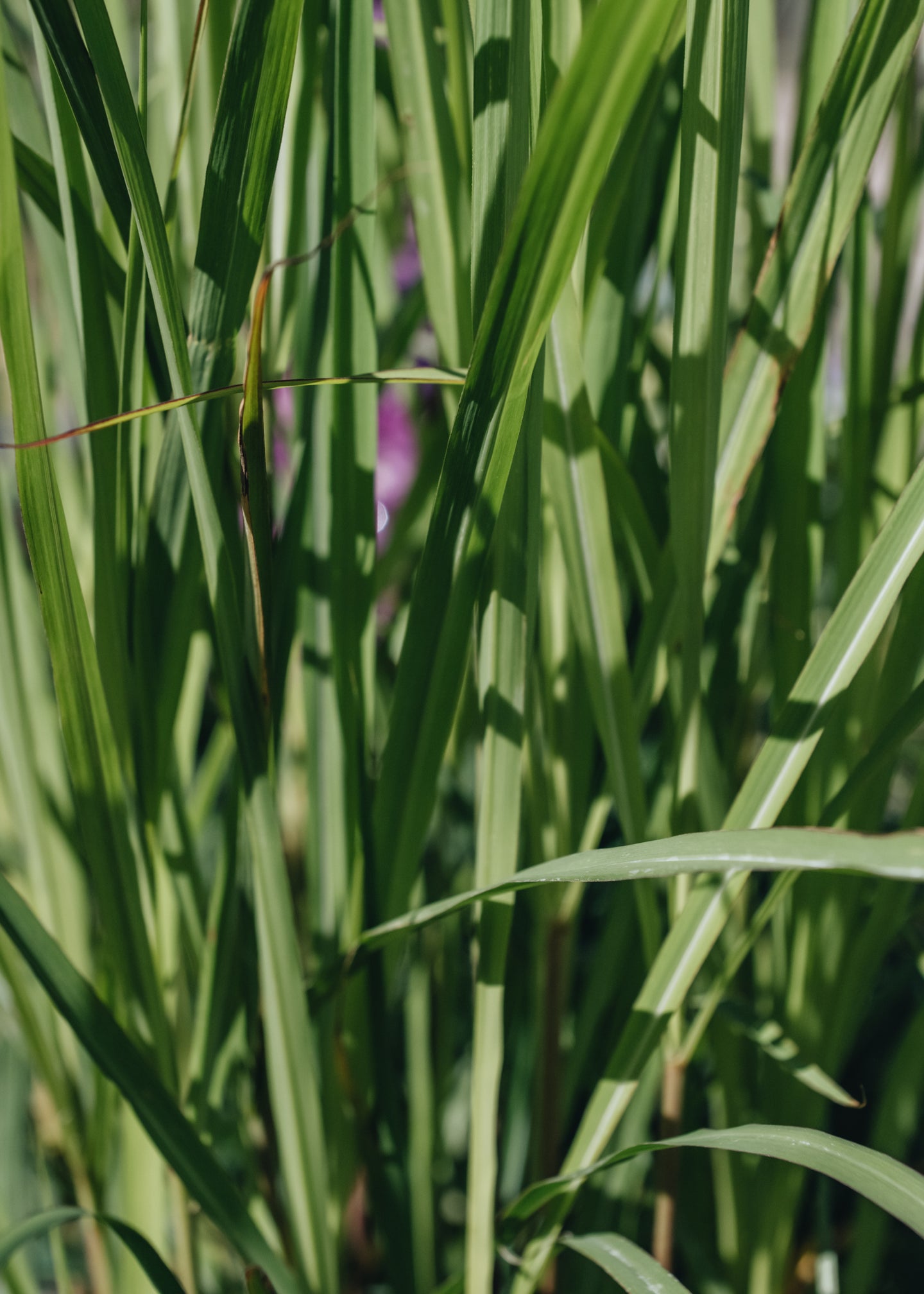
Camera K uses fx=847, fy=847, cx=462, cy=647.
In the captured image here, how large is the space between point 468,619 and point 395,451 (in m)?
0.52

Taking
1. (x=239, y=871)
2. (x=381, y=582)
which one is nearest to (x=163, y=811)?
(x=239, y=871)

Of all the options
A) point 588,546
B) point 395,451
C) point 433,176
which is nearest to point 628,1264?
point 588,546

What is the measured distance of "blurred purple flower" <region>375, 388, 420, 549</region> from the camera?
2.17ft

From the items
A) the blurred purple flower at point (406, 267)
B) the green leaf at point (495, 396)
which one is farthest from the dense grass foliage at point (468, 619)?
the blurred purple flower at point (406, 267)

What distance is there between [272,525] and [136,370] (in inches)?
2.1

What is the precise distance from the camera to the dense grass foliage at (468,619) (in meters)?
0.18

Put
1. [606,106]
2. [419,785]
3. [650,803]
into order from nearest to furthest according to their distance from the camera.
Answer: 1. [606,106]
2. [419,785]
3. [650,803]

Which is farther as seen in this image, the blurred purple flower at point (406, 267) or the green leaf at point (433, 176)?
the blurred purple flower at point (406, 267)

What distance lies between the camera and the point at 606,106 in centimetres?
13

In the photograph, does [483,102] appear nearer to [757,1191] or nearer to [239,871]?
[239,871]

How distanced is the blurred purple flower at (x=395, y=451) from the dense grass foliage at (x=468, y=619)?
31cm

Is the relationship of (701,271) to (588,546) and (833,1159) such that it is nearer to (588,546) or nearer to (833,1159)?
(588,546)

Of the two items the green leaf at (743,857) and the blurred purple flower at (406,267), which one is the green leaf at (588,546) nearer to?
the green leaf at (743,857)

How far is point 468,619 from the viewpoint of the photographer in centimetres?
20
